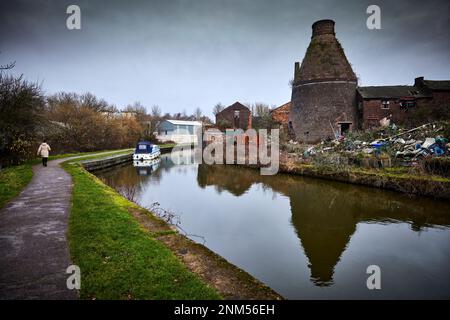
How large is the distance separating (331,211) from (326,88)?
1722 centimetres

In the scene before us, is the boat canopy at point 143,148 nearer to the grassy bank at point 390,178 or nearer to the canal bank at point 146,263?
the grassy bank at point 390,178

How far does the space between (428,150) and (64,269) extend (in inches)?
647

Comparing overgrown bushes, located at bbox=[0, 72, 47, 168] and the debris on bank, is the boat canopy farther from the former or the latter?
the debris on bank

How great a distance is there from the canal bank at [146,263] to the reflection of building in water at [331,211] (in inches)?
93.8

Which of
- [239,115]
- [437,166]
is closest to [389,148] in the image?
[437,166]

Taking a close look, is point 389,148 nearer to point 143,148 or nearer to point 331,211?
point 331,211

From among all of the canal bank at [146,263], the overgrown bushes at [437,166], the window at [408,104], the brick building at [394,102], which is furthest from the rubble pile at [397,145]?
the canal bank at [146,263]

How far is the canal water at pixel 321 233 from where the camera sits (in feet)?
17.2

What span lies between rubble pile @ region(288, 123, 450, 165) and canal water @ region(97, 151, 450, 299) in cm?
321

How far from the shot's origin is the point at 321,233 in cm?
772
